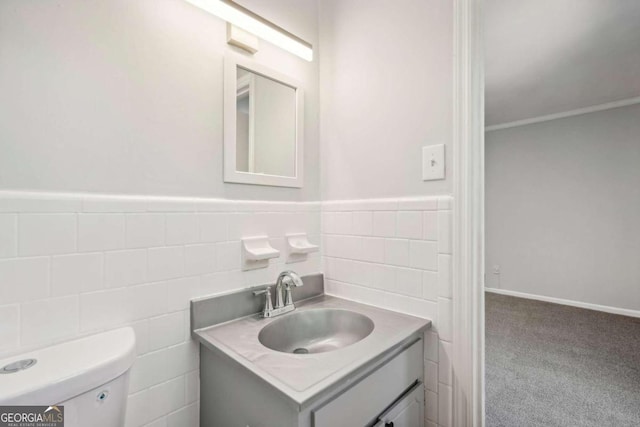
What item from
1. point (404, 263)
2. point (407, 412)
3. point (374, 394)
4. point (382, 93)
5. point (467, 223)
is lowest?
point (407, 412)

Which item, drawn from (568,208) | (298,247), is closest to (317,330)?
(298,247)

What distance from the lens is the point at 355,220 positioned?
4.12 ft

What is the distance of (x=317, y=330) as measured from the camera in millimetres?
1152

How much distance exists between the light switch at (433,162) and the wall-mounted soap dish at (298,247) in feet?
1.83

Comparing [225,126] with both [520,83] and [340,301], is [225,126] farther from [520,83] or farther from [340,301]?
[520,83]

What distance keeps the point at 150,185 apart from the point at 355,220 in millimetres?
800

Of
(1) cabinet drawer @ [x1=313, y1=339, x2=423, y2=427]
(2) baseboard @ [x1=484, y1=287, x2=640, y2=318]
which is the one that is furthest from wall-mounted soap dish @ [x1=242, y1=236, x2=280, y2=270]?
(2) baseboard @ [x1=484, y1=287, x2=640, y2=318]

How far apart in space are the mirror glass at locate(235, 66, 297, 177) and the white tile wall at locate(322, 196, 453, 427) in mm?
341

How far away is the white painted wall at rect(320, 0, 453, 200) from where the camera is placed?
40.3 inches

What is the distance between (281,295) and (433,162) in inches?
30.5

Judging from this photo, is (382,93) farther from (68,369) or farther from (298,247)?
(68,369)

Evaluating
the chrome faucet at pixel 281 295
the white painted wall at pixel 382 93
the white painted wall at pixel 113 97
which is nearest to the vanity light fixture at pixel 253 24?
the white painted wall at pixel 113 97

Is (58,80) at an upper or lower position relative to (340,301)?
upper

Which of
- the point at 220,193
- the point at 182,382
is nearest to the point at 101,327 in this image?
the point at 182,382
